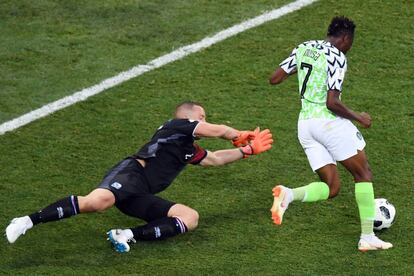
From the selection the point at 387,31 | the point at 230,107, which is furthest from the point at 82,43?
the point at 387,31

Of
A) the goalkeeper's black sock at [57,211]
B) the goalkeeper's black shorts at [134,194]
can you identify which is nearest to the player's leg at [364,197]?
the goalkeeper's black shorts at [134,194]

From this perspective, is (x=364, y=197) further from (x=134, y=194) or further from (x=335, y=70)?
(x=134, y=194)

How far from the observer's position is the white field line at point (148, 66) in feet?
44.3

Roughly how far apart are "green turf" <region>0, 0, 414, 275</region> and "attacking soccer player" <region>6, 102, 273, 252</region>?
0.17 metres

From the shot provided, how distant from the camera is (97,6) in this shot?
15.8 metres

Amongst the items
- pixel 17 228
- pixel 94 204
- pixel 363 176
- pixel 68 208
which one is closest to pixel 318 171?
pixel 363 176

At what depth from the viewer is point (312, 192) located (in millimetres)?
10844

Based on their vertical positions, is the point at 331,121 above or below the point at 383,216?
above

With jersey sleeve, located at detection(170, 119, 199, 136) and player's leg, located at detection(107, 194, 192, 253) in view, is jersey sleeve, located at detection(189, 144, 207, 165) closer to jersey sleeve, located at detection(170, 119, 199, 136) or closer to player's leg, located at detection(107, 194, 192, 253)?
jersey sleeve, located at detection(170, 119, 199, 136)

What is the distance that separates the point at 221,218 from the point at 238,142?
32.0 inches

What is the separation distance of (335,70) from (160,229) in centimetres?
202

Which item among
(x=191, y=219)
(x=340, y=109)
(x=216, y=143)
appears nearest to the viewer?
(x=340, y=109)

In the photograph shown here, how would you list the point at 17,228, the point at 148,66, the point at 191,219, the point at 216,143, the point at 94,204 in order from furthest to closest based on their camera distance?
1. the point at 148,66
2. the point at 216,143
3. the point at 191,219
4. the point at 94,204
5. the point at 17,228

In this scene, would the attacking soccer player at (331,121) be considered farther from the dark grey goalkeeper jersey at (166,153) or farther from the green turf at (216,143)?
the dark grey goalkeeper jersey at (166,153)
